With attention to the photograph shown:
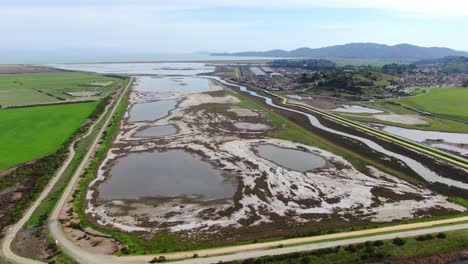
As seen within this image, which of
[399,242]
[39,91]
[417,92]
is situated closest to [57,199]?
[399,242]

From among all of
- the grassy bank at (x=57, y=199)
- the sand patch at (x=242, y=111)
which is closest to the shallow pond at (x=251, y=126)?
the sand patch at (x=242, y=111)

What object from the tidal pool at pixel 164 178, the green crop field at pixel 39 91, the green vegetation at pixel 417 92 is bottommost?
the tidal pool at pixel 164 178

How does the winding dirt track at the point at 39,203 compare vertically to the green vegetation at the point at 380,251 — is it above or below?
above

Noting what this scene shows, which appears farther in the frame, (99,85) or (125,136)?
(99,85)

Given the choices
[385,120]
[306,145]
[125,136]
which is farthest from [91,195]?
[385,120]

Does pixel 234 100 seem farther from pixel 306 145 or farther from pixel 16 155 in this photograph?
pixel 16 155

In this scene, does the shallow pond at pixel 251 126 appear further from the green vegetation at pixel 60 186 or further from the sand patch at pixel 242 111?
the green vegetation at pixel 60 186
